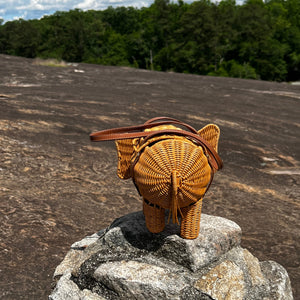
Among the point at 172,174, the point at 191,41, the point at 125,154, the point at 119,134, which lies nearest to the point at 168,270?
the point at 172,174

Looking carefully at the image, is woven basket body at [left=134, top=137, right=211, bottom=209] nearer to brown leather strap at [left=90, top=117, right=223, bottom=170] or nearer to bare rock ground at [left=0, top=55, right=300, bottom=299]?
brown leather strap at [left=90, top=117, right=223, bottom=170]

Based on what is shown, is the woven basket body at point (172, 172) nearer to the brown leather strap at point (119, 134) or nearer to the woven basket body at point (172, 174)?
the woven basket body at point (172, 174)

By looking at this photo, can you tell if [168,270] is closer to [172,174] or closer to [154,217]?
[154,217]

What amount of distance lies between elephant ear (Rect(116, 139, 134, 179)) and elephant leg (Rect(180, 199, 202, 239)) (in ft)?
2.83

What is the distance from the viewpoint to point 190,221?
3.70 meters

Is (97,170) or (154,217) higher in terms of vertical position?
(154,217)

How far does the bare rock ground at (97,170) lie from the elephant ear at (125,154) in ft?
6.17

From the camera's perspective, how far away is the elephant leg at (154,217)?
12.1 feet

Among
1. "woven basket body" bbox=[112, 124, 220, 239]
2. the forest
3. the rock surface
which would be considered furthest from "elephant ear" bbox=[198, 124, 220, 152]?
the forest

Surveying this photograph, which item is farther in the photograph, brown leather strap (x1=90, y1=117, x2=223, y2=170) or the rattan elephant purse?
brown leather strap (x1=90, y1=117, x2=223, y2=170)

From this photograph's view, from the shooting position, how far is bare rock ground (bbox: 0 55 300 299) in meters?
5.59

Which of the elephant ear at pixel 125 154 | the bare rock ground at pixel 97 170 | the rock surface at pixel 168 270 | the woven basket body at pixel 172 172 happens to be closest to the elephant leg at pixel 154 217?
the rock surface at pixel 168 270

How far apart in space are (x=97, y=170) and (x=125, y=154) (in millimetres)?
4520

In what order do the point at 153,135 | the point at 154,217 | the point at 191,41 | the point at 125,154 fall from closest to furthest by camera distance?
the point at 153,135 < the point at 154,217 < the point at 125,154 < the point at 191,41
